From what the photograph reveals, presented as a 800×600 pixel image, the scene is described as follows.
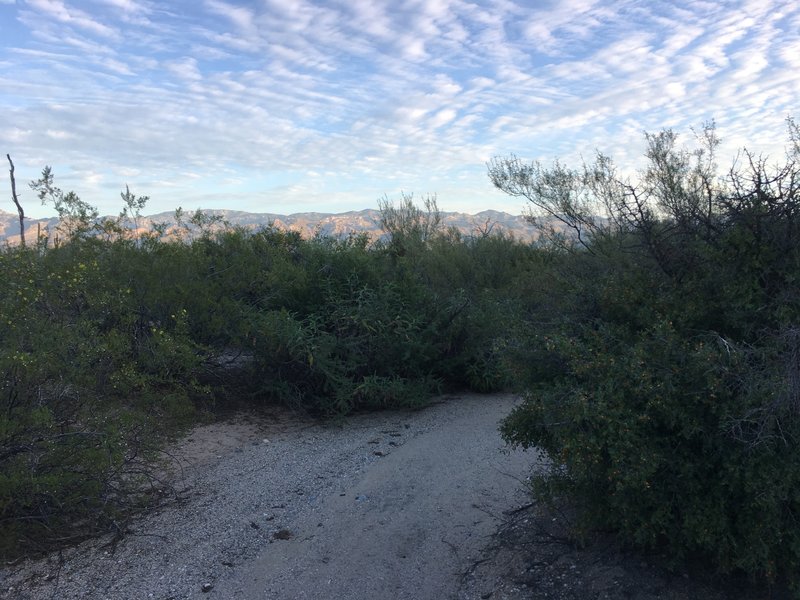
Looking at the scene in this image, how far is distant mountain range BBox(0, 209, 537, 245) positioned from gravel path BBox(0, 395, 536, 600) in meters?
4.72

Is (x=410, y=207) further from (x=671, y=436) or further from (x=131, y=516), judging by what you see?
(x=671, y=436)

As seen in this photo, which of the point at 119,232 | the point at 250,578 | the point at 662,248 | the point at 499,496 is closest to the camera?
the point at 662,248

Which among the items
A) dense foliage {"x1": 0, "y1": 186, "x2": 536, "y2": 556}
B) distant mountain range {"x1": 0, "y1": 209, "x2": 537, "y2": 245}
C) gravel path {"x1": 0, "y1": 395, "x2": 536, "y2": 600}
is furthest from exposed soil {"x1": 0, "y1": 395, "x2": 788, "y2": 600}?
distant mountain range {"x1": 0, "y1": 209, "x2": 537, "y2": 245}

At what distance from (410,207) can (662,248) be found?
23805 millimetres

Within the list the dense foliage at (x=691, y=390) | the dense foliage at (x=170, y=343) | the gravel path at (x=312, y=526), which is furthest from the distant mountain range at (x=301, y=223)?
the dense foliage at (x=691, y=390)

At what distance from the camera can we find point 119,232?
967 centimetres

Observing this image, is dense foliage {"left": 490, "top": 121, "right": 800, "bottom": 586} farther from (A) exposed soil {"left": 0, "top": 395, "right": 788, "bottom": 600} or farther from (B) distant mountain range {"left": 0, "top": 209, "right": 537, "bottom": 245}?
(B) distant mountain range {"left": 0, "top": 209, "right": 537, "bottom": 245}

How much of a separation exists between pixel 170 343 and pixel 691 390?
236 inches

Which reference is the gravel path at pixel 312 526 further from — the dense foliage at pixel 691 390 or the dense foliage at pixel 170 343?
the dense foliage at pixel 691 390

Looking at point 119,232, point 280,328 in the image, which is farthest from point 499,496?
point 119,232

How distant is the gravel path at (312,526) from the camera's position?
14.8ft

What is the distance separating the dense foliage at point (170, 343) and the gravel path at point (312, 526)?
19.2 inches

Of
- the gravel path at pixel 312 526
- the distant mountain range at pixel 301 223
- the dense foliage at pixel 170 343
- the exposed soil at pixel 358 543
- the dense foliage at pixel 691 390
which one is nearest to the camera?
the dense foliage at pixel 691 390

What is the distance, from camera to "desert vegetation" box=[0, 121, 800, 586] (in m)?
3.33
